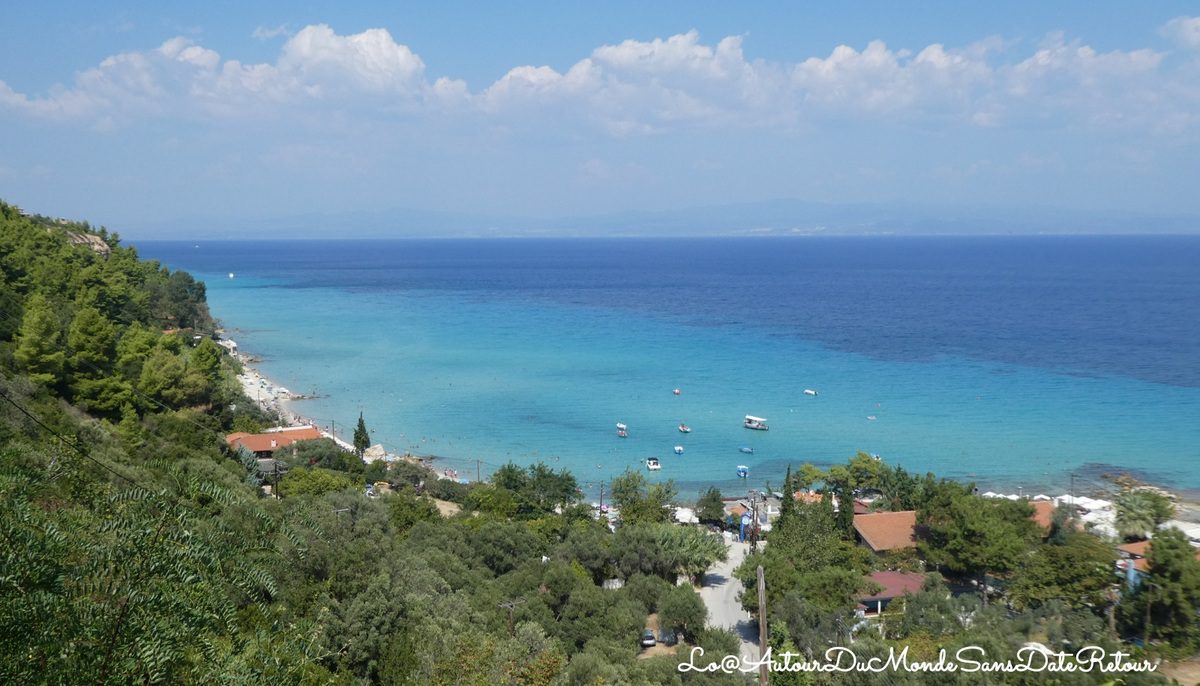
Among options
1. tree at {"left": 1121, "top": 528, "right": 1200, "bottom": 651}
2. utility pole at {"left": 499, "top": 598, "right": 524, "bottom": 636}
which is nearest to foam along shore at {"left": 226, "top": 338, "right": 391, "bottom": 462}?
utility pole at {"left": 499, "top": 598, "right": 524, "bottom": 636}

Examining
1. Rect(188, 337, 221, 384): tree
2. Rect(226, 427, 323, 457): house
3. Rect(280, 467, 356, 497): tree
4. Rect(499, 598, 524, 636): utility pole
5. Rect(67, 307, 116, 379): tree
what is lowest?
Rect(226, 427, 323, 457): house

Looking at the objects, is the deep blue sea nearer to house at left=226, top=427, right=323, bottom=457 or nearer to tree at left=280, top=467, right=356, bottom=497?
house at left=226, top=427, right=323, bottom=457

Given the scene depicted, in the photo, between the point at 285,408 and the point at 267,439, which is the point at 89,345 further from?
the point at 285,408

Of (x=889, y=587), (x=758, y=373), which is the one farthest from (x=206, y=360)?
(x=758, y=373)

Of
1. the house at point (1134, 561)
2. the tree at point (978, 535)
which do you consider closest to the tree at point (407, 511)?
the tree at point (978, 535)

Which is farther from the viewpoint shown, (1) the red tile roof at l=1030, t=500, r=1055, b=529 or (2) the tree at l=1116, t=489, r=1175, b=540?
(1) the red tile roof at l=1030, t=500, r=1055, b=529

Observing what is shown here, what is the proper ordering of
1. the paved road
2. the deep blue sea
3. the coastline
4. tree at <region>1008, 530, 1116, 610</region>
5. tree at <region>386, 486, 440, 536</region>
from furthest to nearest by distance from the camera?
1. the deep blue sea
2. the coastline
3. tree at <region>386, 486, 440, 536</region>
4. the paved road
5. tree at <region>1008, 530, 1116, 610</region>

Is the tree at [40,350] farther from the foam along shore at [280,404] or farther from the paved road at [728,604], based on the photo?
the paved road at [728,604]

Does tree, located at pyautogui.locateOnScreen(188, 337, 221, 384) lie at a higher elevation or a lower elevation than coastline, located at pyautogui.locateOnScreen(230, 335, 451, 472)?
higher
